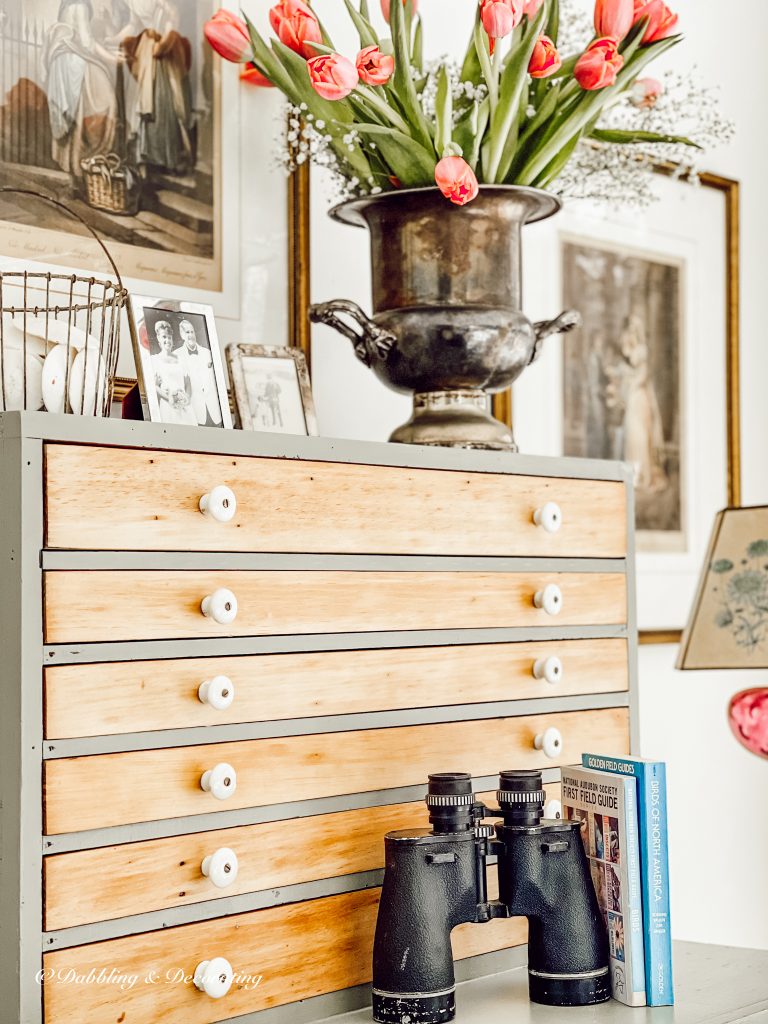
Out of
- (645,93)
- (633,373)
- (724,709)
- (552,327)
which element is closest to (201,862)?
(552,327)

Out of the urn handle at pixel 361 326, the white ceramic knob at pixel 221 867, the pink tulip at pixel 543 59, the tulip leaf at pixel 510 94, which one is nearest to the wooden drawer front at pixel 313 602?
the white ceramic knob at pixel 221 867

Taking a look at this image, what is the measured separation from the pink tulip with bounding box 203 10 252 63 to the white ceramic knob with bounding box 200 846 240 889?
103 cm

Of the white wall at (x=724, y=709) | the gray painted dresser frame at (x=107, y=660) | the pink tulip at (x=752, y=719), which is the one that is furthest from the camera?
the white wall at (x=724, y=709)

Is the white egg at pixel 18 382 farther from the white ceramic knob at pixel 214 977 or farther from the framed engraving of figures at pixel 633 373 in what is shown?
the framed engraving of figures at pixel 633 373

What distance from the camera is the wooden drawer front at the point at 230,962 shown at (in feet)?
4.02

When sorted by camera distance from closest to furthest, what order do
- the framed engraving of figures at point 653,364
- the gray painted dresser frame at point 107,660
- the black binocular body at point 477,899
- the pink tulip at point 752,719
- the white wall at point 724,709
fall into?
the gray painted dresser frame at point 107,660 → the black binocular body at point 477,899 → the pink tulip at point 752,719 → the framed engraving of figures at point 653,364 → the white wall at point 724,709

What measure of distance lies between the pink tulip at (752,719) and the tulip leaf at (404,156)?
3.39 feet

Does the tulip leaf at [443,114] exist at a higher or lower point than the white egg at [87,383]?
higher

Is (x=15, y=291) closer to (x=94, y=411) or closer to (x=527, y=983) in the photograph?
(x=94, y=411)

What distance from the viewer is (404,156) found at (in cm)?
170

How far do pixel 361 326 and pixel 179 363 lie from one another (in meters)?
0.30

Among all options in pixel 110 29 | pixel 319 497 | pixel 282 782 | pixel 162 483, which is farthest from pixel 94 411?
pixel 110 29

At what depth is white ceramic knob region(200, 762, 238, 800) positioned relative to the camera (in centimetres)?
134

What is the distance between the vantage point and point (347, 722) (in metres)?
1.48
